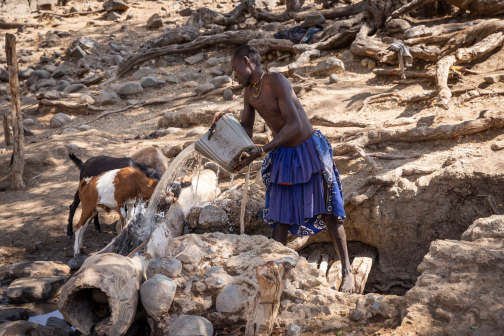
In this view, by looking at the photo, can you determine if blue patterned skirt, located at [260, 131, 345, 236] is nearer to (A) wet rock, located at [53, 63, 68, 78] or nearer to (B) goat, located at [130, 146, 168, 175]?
(B) goat, located at [130, 146, 168, 175]

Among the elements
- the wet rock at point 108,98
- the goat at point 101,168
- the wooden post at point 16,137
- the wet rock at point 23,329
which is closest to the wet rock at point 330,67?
the goat at point 101,168

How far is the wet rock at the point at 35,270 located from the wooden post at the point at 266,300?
101 inches

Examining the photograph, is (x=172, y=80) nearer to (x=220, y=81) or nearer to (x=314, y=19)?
(x=220, y=81)

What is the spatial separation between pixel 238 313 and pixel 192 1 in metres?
15.3

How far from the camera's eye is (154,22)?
14.4 metres

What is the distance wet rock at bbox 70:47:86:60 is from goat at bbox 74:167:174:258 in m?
9.60

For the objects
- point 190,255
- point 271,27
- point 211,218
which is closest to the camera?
point 190,255

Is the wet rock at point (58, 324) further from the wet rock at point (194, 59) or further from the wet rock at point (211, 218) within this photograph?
the wet rock at point (194, 59)

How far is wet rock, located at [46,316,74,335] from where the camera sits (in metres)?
3.22

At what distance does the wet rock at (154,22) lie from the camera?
14.4 m

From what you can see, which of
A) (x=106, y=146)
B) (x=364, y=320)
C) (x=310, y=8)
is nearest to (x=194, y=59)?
(x=310, y=8)

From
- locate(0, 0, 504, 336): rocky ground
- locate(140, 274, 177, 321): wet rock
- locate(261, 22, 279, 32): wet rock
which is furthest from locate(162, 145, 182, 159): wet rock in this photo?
locate(261, 22, 279, 32): wet rock

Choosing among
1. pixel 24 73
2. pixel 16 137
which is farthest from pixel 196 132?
pixel 24 73

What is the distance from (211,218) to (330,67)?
506 centimetres
